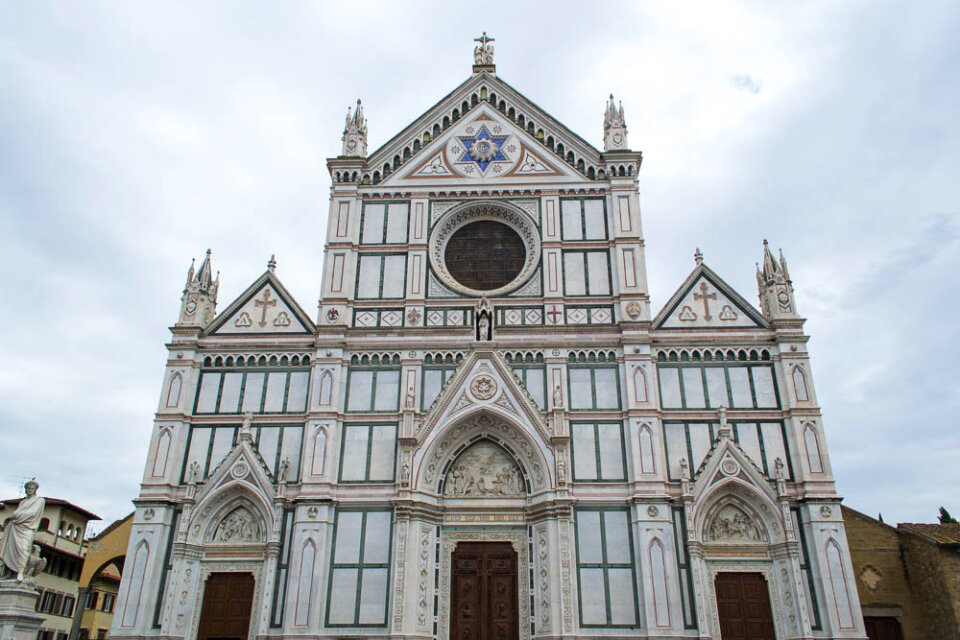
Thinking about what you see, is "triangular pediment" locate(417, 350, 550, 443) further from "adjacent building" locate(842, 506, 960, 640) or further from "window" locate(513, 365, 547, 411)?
"adjacent building" locate(842, 506, 960, 640)

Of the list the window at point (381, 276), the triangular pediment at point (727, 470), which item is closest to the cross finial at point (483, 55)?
the window at point (381, 276)

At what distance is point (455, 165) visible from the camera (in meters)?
25.1

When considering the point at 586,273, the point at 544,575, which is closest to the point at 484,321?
the point at 586,273

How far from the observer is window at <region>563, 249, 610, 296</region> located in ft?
75.2

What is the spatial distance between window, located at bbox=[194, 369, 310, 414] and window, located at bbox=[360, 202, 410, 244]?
16.6 ft

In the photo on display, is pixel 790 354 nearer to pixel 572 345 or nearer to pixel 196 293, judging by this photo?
pixel 572 345

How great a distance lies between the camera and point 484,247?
24.3 meters

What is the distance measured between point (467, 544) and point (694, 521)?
6.30 meters

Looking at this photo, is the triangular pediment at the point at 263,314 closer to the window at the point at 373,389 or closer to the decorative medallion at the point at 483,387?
the window at the point at 373,389

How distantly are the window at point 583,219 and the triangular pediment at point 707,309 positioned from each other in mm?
3213

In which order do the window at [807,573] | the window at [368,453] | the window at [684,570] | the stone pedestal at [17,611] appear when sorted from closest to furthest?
the stone pedestal at [17,611], the window at [807,573], the window at [684,570], the window at [368,453]

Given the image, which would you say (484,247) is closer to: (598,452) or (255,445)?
(598,452)

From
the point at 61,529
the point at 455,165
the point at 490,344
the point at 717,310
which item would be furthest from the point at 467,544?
the point at 61,529

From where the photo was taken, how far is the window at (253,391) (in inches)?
853
